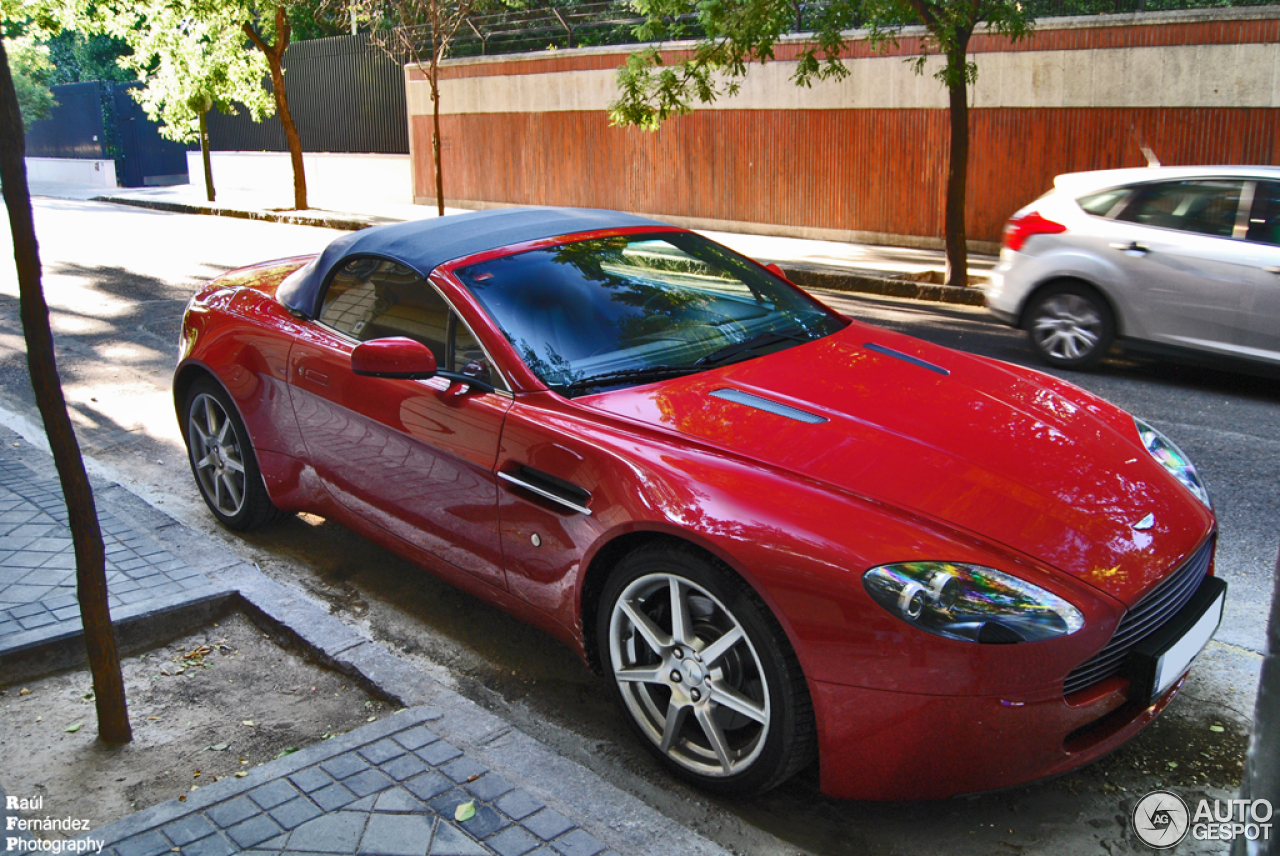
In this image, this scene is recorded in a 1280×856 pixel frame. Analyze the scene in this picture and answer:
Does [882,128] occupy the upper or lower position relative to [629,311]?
upper

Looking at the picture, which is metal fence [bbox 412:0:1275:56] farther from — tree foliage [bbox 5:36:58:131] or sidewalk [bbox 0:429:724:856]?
tree foliage [bbox 5:36:58:131]

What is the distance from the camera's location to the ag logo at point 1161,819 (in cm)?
289

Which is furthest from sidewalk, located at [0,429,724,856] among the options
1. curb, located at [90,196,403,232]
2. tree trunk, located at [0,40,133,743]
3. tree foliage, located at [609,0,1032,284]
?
curb, located at [90,196,403,232]

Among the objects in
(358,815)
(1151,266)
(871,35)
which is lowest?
(358,815)

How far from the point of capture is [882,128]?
16.5m

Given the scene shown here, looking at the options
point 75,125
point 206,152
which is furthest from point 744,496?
point 75,125

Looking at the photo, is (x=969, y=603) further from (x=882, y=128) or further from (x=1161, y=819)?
(x=882, y=128)

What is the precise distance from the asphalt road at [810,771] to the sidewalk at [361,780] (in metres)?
0.27

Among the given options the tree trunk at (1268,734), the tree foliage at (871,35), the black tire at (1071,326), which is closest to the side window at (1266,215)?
the black tire at (1071,326)

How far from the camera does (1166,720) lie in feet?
11.3

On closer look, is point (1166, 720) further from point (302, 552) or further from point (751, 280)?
point (302, 552)

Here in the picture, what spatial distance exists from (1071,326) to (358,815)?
23.3 ft

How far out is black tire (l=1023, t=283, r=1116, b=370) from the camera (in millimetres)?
8125

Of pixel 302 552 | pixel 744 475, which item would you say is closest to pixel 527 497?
pixel 744 475
